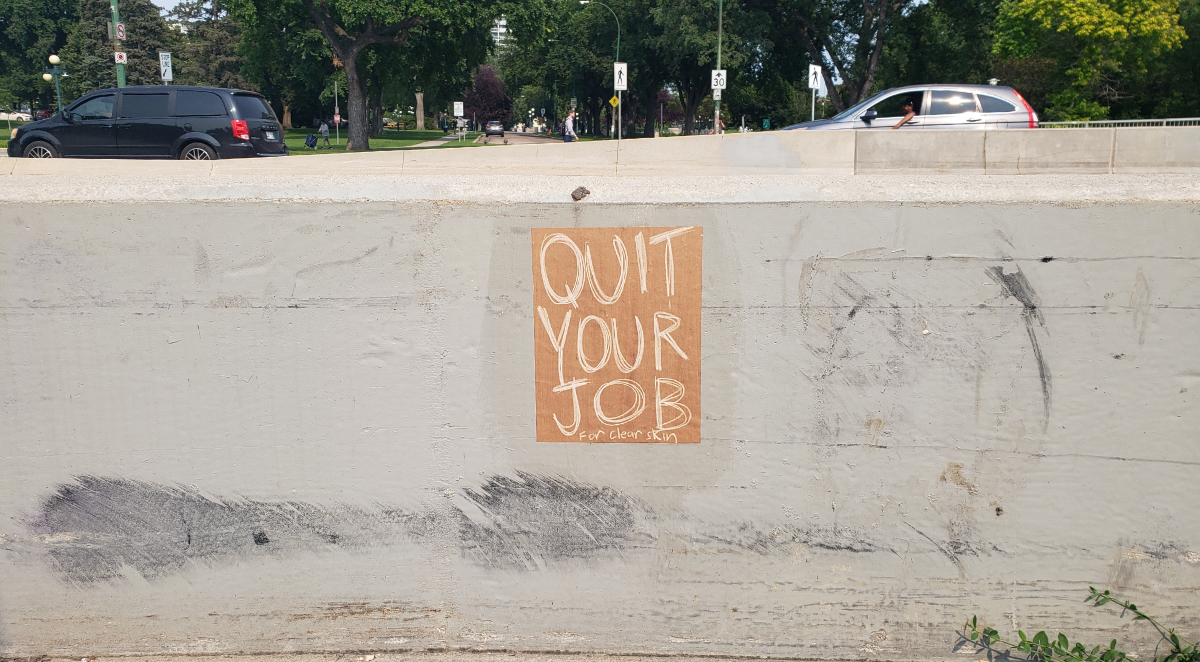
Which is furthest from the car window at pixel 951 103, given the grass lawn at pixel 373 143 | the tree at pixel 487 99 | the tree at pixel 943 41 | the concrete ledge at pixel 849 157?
the tree at pixel 487 99

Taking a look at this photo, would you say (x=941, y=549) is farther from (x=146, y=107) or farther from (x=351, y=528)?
(x=146, y=107)

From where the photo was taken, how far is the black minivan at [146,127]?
50.7ft

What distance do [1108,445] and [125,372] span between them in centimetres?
319

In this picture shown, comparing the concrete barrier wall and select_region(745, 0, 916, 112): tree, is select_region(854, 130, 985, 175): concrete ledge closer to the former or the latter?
the concrete barrier wall

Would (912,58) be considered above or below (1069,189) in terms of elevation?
above

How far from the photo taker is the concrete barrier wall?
9.29 feet

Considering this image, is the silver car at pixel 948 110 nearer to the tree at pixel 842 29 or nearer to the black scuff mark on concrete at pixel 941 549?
the black scuff mark on concrete at pixel 941 549

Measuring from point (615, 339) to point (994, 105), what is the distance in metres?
14.3

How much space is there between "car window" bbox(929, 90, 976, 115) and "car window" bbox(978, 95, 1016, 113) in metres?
0.19

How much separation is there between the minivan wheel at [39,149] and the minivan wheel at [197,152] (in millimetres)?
2318

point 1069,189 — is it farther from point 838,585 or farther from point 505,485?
point 505,485

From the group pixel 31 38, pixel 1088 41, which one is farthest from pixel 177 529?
pixel 31 38

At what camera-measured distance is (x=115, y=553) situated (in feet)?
10.2

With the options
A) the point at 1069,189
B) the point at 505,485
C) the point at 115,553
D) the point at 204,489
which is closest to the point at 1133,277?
the point at 1069,189
